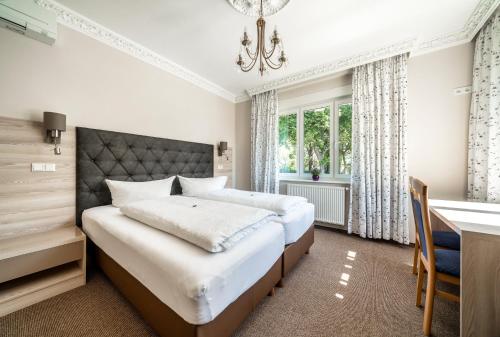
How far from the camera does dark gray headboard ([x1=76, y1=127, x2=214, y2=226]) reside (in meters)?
1.92

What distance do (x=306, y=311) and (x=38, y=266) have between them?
2.10 meters

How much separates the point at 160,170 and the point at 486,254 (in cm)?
313

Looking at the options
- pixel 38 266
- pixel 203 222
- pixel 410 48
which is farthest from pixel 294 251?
pixel 410 48

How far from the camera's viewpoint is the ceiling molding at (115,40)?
72.2 inches

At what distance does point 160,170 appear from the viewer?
2658 mm

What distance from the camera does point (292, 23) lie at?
2.01m

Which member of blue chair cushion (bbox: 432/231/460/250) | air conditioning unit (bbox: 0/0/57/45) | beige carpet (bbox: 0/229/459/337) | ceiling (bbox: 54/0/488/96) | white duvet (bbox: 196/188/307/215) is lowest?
beige carpet (bbox: 0/229/459/337)

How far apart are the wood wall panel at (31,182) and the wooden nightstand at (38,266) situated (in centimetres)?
14

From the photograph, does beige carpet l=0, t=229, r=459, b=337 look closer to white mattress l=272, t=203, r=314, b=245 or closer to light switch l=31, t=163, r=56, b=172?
white mattress l=272, t=203, r=314, b=245

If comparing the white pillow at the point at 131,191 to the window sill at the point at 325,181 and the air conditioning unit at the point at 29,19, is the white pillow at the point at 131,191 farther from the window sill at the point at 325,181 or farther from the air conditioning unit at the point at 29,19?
the window sill at the point at 325,181

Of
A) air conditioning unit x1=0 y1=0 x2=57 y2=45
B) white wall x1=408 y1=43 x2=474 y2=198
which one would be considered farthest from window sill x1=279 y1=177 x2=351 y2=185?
air conditioning unit x1=0 y1=0 x2=57 y2=45

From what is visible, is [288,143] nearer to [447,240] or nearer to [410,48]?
[410,48]

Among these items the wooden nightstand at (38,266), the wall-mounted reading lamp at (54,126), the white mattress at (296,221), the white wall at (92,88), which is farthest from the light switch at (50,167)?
the white mattress at (296,221)

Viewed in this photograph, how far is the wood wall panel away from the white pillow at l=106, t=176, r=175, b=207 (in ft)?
1.18
